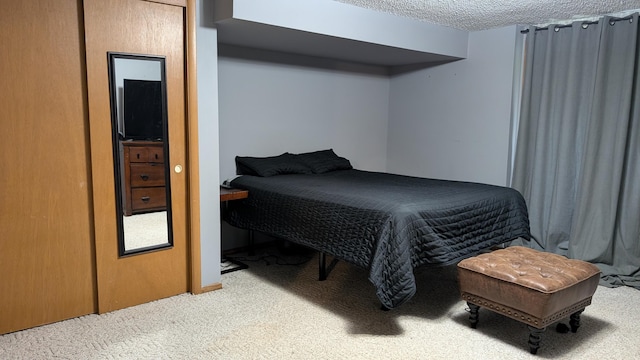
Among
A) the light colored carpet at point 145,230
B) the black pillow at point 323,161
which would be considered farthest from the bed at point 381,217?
the light colored carpet at point 145,230

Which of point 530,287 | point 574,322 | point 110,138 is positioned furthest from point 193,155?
point 574,322

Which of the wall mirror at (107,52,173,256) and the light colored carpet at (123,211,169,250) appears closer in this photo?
the wall mirror at (107,52,173,256)

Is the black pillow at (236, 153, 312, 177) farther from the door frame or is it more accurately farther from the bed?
the door frame

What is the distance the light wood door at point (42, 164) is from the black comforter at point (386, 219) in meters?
1.23

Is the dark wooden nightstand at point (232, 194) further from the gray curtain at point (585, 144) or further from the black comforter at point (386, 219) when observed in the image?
the gray curtain at point (585, 144)

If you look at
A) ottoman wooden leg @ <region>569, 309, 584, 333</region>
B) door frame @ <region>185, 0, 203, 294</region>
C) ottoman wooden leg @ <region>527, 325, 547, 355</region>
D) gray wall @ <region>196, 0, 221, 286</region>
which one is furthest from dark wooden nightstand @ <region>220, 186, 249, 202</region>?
ottoman wooden leg @ <region>569, 309, 584, 333</region>

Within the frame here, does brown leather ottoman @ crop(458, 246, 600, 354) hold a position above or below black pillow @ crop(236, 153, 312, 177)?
below

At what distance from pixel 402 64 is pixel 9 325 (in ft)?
13.3

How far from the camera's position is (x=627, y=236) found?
11.2 ft

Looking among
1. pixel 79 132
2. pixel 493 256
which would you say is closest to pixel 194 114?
pixel 79 132

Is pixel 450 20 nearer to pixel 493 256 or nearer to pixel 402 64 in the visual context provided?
pixel 402 64

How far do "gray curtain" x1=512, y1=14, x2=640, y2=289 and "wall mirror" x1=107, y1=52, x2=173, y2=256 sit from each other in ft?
9.83

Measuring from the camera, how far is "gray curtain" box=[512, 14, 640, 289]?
334 centimetres

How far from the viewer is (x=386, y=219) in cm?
248
